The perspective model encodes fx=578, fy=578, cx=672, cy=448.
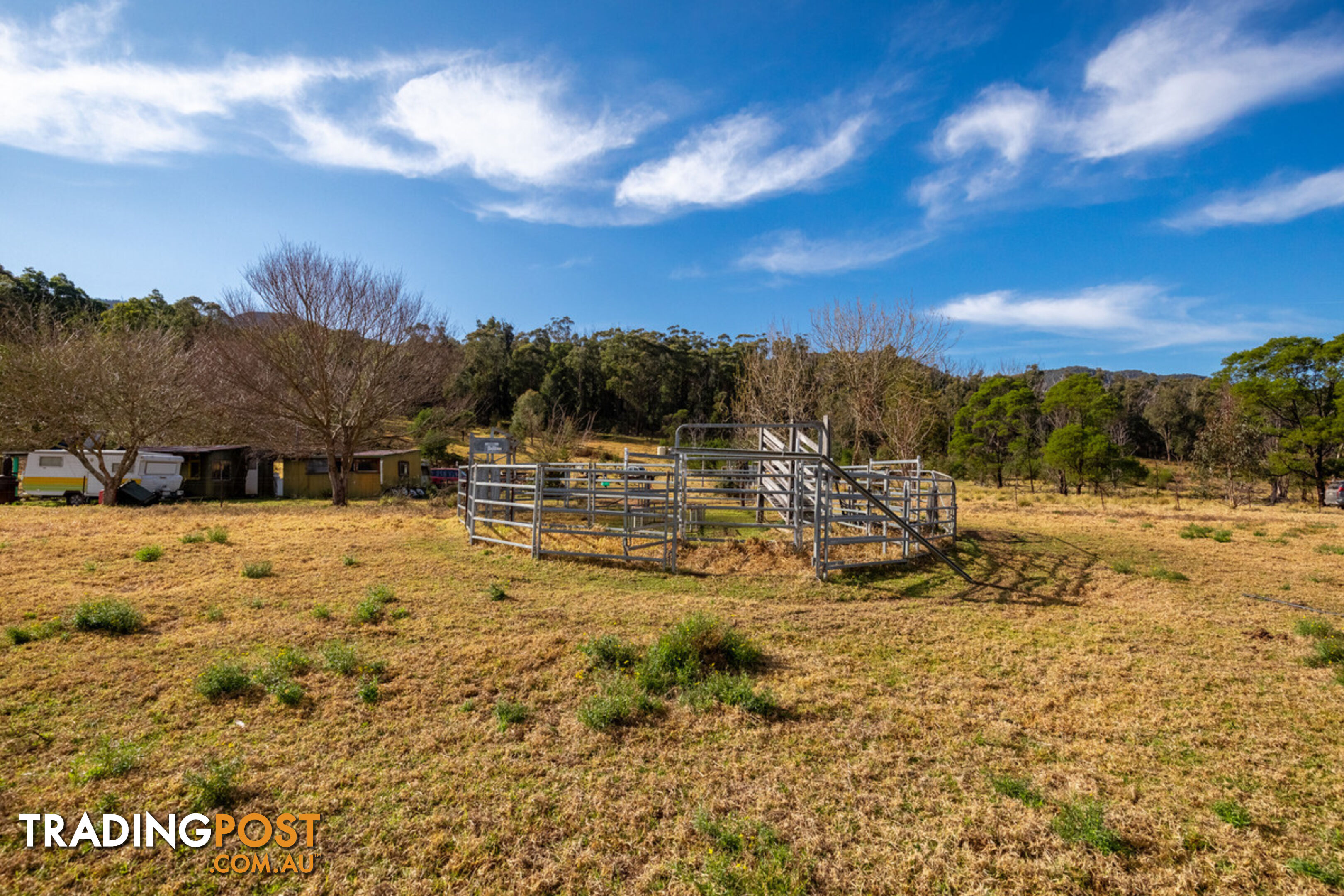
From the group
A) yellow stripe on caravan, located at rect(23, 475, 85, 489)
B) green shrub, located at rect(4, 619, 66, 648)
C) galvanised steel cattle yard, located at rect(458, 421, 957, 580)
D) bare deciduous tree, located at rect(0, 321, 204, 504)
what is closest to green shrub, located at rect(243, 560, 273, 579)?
green shrub, located at rect(4, 619, 66, 648)

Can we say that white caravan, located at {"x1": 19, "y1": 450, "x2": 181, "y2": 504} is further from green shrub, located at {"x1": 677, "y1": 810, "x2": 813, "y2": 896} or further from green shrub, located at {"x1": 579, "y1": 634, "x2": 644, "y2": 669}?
green shrub, located at {"x1": 677, "y1": 810, "x2": 813, "y2": 896}

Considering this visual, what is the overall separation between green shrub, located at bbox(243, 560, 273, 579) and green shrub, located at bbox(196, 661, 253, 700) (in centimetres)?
407

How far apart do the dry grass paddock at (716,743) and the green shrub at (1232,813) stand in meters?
0.05

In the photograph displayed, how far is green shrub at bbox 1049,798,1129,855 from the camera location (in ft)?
9.04

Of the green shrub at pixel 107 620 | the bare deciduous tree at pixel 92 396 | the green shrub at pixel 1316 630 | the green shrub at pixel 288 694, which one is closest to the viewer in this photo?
the green shrub at pixel 288 694

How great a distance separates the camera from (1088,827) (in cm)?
285

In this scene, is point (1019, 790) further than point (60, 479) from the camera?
No

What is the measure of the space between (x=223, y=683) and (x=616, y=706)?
2958 millimetres

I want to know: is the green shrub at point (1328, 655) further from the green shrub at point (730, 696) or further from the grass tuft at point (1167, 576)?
the green shrub at point (730, 696)

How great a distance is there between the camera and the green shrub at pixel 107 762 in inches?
128

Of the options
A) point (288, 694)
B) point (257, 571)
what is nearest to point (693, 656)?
point (288, 694)

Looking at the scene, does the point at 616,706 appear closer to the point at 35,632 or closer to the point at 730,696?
the point at 730,696

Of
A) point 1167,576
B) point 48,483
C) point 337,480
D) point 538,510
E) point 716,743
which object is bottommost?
point 716,743

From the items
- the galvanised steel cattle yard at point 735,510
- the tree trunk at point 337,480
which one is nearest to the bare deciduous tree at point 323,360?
the tree trunk at point 337,480
